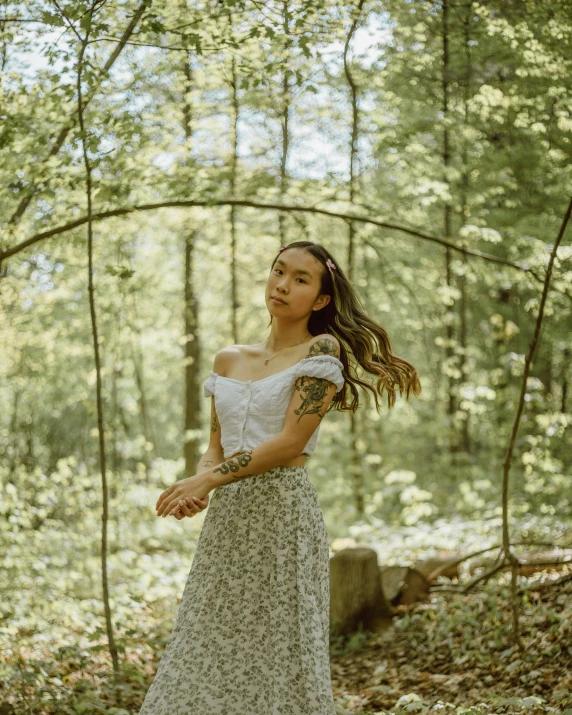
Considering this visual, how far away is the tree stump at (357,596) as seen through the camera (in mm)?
5723

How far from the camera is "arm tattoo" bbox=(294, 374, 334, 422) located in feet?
8.44

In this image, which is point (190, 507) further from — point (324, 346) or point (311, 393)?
point (324, 346)

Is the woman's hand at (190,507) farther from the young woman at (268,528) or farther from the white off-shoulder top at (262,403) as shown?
the white off-shoulder top at (262,403)

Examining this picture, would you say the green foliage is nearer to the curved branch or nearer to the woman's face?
the curved branch

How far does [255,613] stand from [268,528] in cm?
30

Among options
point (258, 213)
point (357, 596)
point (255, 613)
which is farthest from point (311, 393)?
point (258, 213)

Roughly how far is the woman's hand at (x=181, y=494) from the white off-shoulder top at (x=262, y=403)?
0.24 metres

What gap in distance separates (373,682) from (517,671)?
985mm

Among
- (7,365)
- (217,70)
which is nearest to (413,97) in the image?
(217,70)

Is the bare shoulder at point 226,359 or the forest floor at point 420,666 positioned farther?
the forest floor at point 420,666

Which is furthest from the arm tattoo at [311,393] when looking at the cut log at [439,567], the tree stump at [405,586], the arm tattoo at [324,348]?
the cut log at [439,567]

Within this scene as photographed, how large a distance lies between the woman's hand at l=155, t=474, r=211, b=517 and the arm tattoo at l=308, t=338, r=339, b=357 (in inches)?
25.0

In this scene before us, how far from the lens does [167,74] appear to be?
5199mm

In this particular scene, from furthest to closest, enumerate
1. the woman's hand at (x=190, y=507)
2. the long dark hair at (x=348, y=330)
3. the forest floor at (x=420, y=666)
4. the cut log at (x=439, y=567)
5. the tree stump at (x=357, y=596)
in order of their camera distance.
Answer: the cut log at (x=439, y=567)
the tree stump at (x=357, y=596)
the forest floor at (x=420, y=666)
the long dark hair at (x=348, y=330)
the woman's hand at (x=190, y=507)
